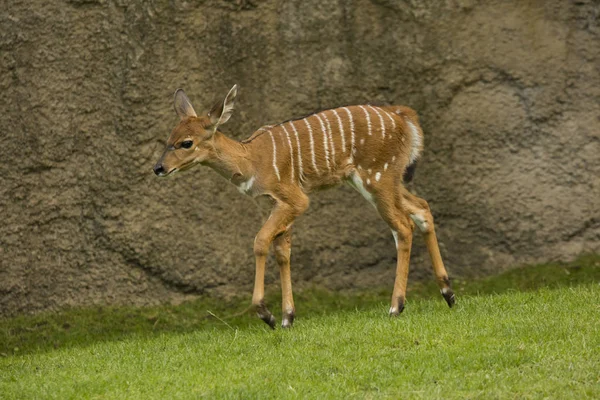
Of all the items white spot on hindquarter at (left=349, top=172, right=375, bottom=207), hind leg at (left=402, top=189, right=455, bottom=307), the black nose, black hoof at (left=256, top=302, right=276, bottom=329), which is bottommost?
black hoof at (left=256, top=302, right=276, bottom=329)

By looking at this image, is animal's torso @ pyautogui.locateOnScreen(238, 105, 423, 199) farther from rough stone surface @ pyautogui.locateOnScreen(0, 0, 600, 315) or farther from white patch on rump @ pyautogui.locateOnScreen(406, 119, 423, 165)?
rough stone surface @ pyautogui.locateOnScreen(0, 0, 600, 315)

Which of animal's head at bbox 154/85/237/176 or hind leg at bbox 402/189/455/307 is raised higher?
animal's head at bbox 154/85/237/176

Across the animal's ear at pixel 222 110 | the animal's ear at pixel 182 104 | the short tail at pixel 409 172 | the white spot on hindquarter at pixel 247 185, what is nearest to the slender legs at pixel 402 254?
the short tail at pixel 409 172

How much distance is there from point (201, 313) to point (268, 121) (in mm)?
1547

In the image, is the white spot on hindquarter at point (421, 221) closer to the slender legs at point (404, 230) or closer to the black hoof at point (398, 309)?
the slender legs at point (404, 230)

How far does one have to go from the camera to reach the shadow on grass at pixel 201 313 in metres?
7.83

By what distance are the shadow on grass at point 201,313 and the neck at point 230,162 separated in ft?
3.86

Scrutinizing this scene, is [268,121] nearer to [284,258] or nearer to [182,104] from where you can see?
[182,104]

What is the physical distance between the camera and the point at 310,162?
24.4 ft

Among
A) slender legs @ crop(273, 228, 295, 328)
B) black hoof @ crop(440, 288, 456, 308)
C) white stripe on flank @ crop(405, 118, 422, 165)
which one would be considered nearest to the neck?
slender legs @ crop(273, 228, 295, 328)

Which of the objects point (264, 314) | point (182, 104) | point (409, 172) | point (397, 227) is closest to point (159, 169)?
point (182, 104)

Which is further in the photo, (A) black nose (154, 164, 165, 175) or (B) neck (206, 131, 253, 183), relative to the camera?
(B) neck (206, 131, 253, 183)

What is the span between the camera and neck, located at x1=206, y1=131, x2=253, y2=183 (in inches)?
288

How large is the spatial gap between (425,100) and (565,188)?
1286 mm
